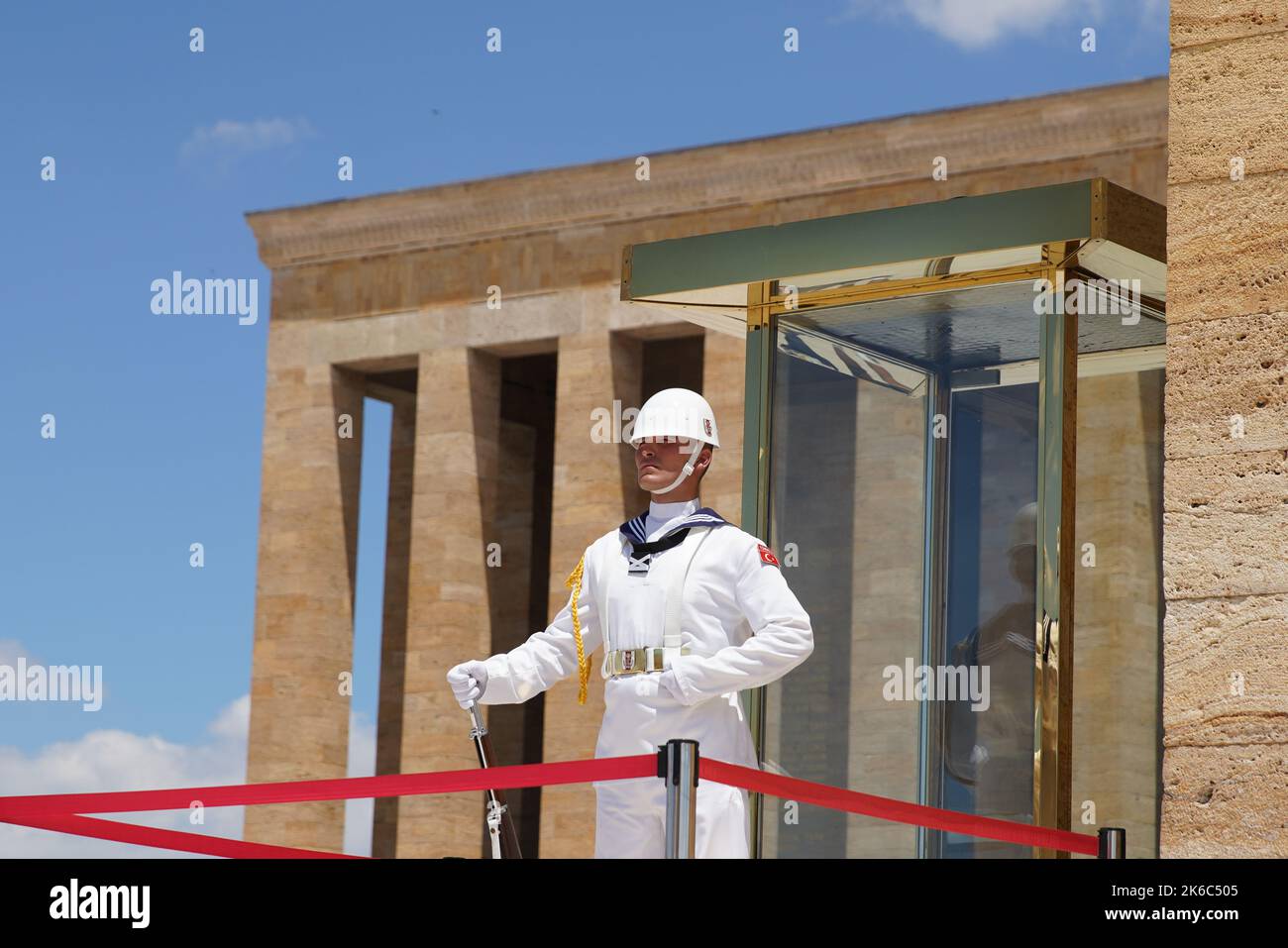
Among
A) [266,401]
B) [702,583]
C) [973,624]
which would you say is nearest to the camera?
[702,583]

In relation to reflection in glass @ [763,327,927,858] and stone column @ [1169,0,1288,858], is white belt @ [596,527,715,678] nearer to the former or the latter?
stone column @ [1169,0,1288,858]

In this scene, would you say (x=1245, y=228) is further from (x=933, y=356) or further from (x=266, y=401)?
(x=266, y=401)

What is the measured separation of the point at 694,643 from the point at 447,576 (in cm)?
1703

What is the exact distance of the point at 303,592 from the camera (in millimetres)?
24797

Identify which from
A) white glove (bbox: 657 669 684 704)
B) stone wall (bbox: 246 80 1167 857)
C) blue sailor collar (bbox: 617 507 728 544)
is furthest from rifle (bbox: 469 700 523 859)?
stone wall (bbox: 246 80 1167 857)

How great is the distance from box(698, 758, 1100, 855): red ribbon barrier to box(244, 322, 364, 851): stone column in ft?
58.4

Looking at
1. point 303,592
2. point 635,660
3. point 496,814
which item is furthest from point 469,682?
point 303,592

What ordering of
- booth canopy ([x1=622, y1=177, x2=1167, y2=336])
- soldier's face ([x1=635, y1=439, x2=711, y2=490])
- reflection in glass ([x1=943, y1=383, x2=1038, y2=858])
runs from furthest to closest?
reflection in glass ([x1=943, y1=383, x2=1038, y2=858]) → booth canopy ([x1=622, y1=177, x2=1167, y2=336]) → soldier's face ([x1=635, y1=439, x2=711, y2=490])

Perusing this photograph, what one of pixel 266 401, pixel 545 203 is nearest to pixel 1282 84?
pixel 545 203

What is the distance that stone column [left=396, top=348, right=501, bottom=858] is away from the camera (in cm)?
2362

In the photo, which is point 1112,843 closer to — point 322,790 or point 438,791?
point 438,791

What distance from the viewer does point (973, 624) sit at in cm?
893

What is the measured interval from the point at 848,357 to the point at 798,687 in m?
1.44

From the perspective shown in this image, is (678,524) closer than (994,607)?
Yes
